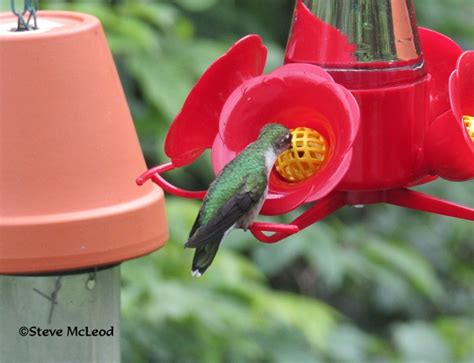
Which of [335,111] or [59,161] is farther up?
[335,111]

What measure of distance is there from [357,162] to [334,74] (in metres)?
0.18

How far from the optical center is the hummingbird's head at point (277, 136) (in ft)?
6.61

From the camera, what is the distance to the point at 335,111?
2035mm

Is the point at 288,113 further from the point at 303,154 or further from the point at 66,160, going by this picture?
the point at 66,160

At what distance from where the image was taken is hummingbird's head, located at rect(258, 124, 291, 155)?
202 cm

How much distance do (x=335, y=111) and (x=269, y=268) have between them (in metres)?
2.38

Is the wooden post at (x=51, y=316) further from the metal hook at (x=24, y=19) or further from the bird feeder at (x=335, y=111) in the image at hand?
the metal hook at (x=24, y=19)

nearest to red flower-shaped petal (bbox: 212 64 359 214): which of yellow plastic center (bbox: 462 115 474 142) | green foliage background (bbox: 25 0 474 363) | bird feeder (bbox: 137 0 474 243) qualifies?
bird feeder (bbox: 137 0 474 243)

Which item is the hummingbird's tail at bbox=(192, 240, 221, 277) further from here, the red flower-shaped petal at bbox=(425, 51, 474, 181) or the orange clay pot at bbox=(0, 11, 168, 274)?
the red flower-shaped petal at bbox=(425, 51, 474, 181)

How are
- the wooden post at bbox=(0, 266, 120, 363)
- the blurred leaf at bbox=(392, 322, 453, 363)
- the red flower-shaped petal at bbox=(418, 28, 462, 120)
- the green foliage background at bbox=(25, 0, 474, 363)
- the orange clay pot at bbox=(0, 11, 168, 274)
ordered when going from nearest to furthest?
the orange clay pot at bbox=(0, 11, 168, 274) → the wooden post at bbox=(0, 266, 120, 363) → the red flower-shaped petal at bbox=(418, 28, 462, 120) → the green foliage background at bbox=(25, 0, 474, 363) → the blurred leaf at bbox=(392, 322, 453, 363)

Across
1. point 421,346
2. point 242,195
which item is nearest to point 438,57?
point 242,195

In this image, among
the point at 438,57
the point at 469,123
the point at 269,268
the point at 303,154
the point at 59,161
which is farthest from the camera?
the point at 269,268

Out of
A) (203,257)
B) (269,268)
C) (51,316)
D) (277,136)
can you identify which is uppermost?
(277,136)

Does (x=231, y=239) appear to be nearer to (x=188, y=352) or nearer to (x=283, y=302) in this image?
(x=283, y=302)
